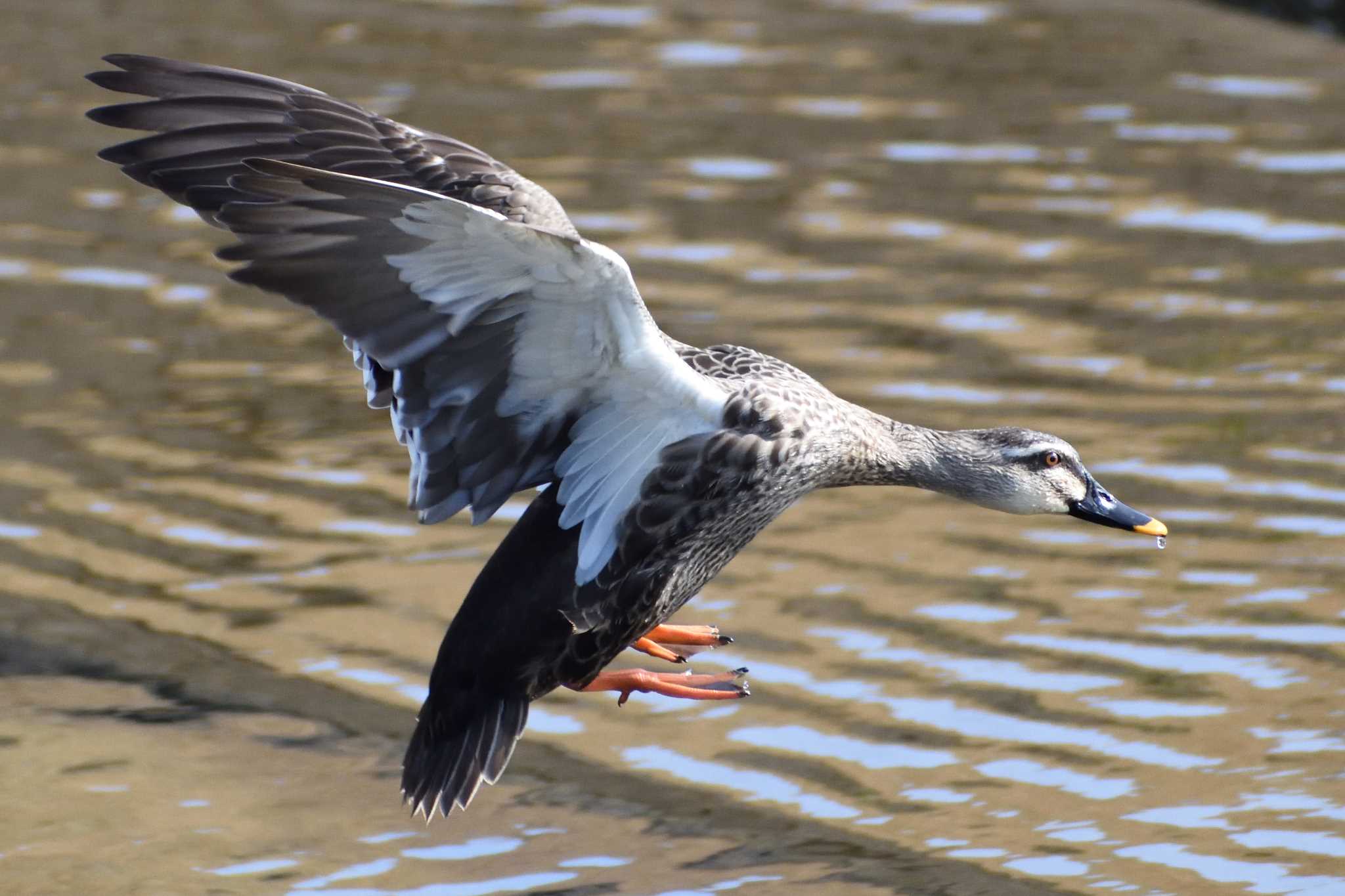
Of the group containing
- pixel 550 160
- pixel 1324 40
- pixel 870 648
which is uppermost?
pixel 1324 40

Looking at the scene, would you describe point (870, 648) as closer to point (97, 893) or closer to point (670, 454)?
point (670, 454)

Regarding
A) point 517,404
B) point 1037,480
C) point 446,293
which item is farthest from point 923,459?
point 446,293

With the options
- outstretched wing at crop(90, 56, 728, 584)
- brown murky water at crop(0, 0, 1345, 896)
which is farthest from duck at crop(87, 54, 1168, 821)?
brown murky water at crop(0, 0, 1345, 896)

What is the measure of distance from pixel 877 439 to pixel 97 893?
259 centimetres

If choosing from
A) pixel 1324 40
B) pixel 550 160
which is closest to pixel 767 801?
pixel 550 160

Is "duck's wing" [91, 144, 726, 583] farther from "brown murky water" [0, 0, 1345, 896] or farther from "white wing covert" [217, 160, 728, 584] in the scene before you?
"brown murky water" [0, 0, 1345, 896]

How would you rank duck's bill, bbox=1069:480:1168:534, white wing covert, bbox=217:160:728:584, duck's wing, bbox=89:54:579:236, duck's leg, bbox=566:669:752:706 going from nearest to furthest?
white wing covert, bbox=217:160:728:584, duck's wing, bbox=89:54:579:236, duck's leg, bbox=566:669:752:706, duck's bill, bbox=1069:480:1168:534

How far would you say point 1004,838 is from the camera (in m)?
6.53

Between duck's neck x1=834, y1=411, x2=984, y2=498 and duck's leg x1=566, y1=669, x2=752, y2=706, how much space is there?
0.67 meters

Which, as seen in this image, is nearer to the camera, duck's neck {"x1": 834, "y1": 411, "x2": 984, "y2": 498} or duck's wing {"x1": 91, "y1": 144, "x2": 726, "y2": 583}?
duck's wing {"x1": 91, "y1": 144, "x2": 726, "y2": 583}

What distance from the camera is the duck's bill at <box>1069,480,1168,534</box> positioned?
21.5ft

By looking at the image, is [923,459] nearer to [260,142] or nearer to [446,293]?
[446,293]

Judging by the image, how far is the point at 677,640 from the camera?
6.37 m

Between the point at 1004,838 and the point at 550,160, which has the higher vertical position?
the point at 550,160
